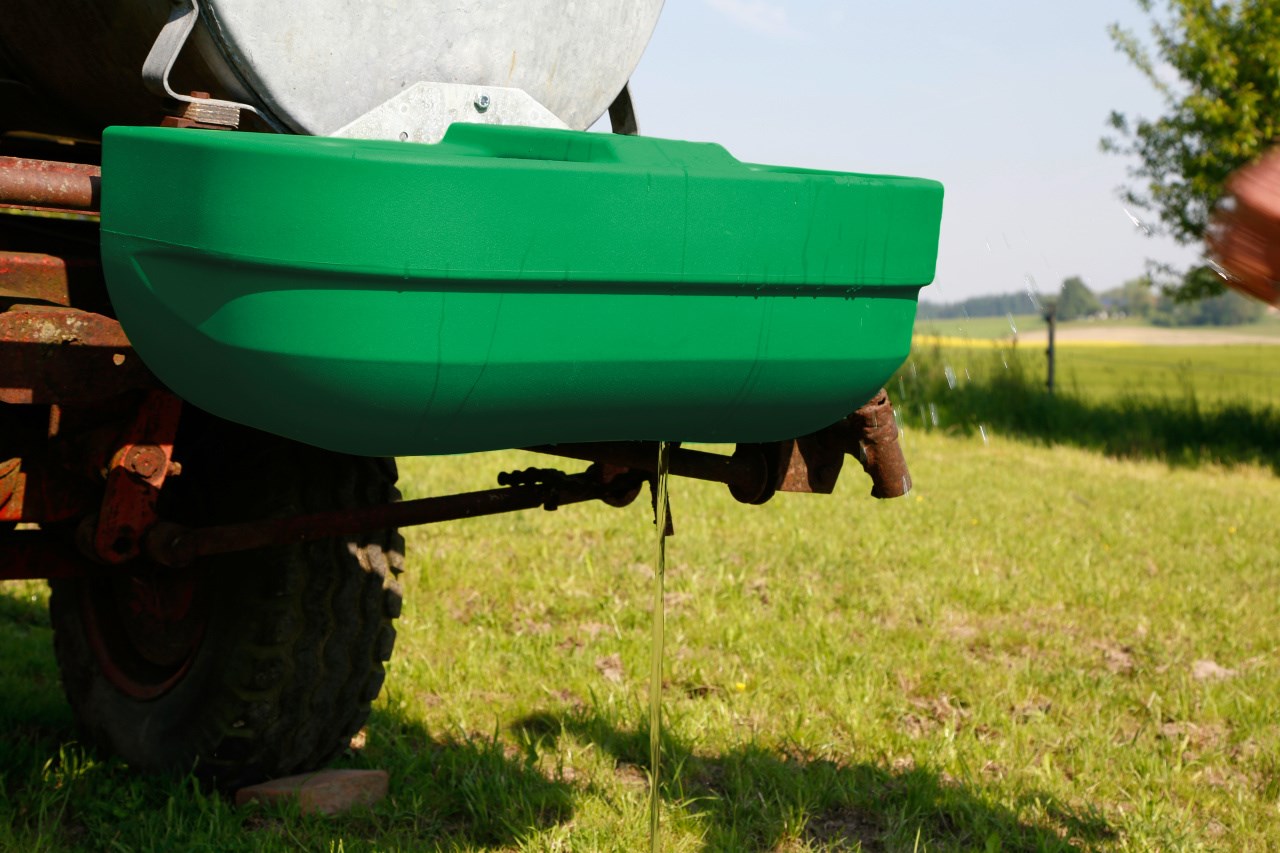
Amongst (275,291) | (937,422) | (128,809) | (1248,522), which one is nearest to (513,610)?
(128,809)

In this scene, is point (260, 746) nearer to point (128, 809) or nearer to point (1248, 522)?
point (128, 809)

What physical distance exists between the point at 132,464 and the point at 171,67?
0.69 metres

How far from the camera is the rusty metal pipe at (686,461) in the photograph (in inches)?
92.4

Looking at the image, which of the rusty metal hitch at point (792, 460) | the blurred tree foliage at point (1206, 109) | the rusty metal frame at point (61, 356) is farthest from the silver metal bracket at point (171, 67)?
the blurred tree foliage at point (1206, 109)

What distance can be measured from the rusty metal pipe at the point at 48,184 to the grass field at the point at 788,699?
138 cm

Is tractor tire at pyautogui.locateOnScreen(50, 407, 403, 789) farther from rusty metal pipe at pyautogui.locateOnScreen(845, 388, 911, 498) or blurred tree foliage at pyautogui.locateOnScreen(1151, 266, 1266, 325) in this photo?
blurred tree foliage at pyautogui.locateOnScreen(1151, 266, 1266, 325)

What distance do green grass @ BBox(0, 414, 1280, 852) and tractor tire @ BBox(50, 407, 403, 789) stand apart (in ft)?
0.43

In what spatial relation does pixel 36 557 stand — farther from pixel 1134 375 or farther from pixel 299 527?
pixel 1134 375

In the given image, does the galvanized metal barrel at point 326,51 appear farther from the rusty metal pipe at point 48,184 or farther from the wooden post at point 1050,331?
the wooden post at point 1050,331

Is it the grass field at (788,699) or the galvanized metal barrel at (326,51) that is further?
the grass field at (788,699)

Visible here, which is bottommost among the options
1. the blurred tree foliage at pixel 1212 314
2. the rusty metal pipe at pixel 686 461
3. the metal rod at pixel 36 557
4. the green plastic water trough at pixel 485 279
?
the metal rod at pixel 36 557

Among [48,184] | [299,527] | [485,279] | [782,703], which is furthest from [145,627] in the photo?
[485,279]

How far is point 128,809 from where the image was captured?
9.25ft

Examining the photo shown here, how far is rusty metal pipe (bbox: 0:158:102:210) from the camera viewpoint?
6.19ft
